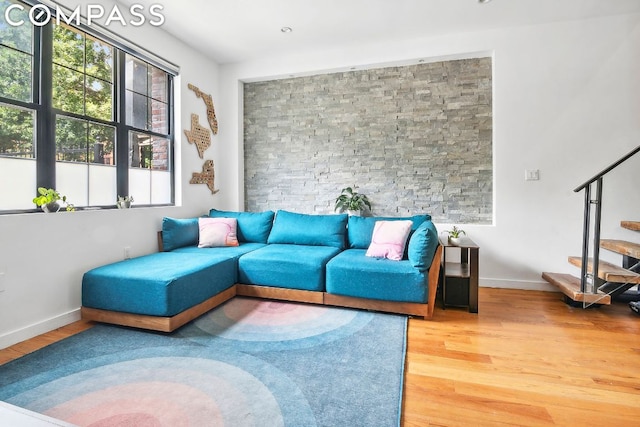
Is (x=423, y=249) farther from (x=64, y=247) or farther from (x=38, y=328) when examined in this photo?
(x=38, y=328)

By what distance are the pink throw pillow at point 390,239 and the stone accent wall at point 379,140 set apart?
33.6 inches

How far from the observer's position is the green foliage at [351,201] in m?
3.97

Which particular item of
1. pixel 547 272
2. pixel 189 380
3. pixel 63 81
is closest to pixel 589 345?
pixel 547 272

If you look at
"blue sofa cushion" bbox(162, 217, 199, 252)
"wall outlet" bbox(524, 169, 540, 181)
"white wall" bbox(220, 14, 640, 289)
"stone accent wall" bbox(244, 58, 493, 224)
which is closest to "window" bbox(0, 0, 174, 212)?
"blue sofa cushion" bbox(162, 217, 199, 252)

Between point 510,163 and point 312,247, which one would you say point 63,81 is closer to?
point 312,247

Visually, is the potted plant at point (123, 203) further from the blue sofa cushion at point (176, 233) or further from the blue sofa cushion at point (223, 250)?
the blue sofa cushion at point (223, 250)

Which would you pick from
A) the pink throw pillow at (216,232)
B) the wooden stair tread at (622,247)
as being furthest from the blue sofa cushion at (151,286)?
the wooden stair tread at (622,247)

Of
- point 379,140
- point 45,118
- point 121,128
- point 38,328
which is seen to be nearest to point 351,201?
point 379,140

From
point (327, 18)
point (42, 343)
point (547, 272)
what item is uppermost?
point (327, 18)

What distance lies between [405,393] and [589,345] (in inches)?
58.5

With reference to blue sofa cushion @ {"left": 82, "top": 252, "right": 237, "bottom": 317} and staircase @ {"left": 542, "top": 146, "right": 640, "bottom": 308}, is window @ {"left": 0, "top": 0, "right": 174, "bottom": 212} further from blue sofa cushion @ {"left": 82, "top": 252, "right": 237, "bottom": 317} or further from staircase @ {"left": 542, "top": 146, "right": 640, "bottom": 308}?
staircase @ {"left": 542, "top": 146, "right": 640, "bottom": 308}

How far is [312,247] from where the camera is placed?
11.5ft

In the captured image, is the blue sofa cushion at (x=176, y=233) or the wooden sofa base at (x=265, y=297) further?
the blue sofa cushion at (x=176, y=233)

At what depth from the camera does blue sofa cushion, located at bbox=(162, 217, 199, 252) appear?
3.38 metres
